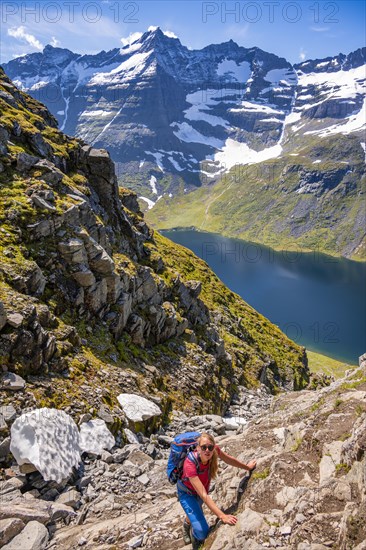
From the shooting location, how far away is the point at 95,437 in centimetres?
1697

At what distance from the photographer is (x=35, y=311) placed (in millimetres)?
19547

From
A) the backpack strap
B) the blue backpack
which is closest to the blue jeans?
the blue backpack

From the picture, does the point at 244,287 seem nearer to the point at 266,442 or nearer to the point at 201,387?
the point at 201,387

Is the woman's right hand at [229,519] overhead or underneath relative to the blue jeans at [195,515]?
overhead

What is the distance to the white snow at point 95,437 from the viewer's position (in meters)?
16.4

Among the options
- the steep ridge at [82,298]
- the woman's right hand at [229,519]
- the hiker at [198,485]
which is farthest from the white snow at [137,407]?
the woman's right hand at [229,519]

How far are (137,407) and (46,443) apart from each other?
802cm

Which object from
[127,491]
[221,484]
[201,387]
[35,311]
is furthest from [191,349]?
[221,484]

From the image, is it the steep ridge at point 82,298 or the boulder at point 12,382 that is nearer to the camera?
the boulder at point 12,382

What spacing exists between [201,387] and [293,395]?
795 centimetres

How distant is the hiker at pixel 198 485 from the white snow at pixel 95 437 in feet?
25.2

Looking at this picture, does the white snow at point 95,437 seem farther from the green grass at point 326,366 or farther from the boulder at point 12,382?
the green grass at point 326,366

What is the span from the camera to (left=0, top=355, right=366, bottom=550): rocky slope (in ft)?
27.0

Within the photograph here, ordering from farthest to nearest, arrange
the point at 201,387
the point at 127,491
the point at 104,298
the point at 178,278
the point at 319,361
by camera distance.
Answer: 1. the point at 319,361
2. the point at 178,278
3. the point at 201,387
4. the point at 104,298
5. the point at 127,491
